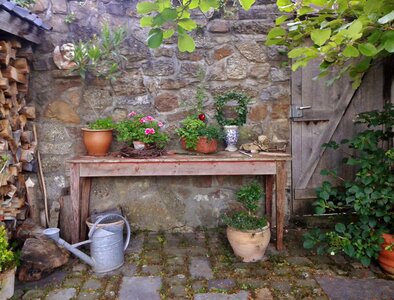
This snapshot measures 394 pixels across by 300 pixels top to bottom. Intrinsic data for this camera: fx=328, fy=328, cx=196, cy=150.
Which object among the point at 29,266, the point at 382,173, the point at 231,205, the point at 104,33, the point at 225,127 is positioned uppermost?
the point at 104,33

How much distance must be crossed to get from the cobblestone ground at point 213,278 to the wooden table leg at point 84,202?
32 centimetres

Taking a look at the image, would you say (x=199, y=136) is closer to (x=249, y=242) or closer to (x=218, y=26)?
(x=249, y=242)

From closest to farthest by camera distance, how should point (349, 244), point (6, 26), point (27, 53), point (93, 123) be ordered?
point (6, 26) < point (349, 244) < point (27, 53) < point (93, 123)

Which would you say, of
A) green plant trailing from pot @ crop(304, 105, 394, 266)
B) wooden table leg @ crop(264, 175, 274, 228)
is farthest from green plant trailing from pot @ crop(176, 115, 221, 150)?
green plant trailing from pot @ crop(304, 105, 394, 266)

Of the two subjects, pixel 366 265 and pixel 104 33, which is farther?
pixel 104 33

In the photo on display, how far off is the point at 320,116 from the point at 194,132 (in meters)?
1.26

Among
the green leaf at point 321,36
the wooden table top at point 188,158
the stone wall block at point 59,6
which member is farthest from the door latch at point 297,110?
the stone wall block at point 59,6

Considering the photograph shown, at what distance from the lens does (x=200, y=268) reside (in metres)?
2.51

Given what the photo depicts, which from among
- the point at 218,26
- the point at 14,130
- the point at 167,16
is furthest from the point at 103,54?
the point at 167,16

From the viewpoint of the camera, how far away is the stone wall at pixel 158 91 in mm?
3018

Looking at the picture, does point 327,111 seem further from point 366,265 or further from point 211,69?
point 366,265

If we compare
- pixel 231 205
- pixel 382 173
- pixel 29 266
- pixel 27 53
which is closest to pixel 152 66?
pixel 27 53

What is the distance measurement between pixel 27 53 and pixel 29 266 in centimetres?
174

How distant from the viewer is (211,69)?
3.14 metres
